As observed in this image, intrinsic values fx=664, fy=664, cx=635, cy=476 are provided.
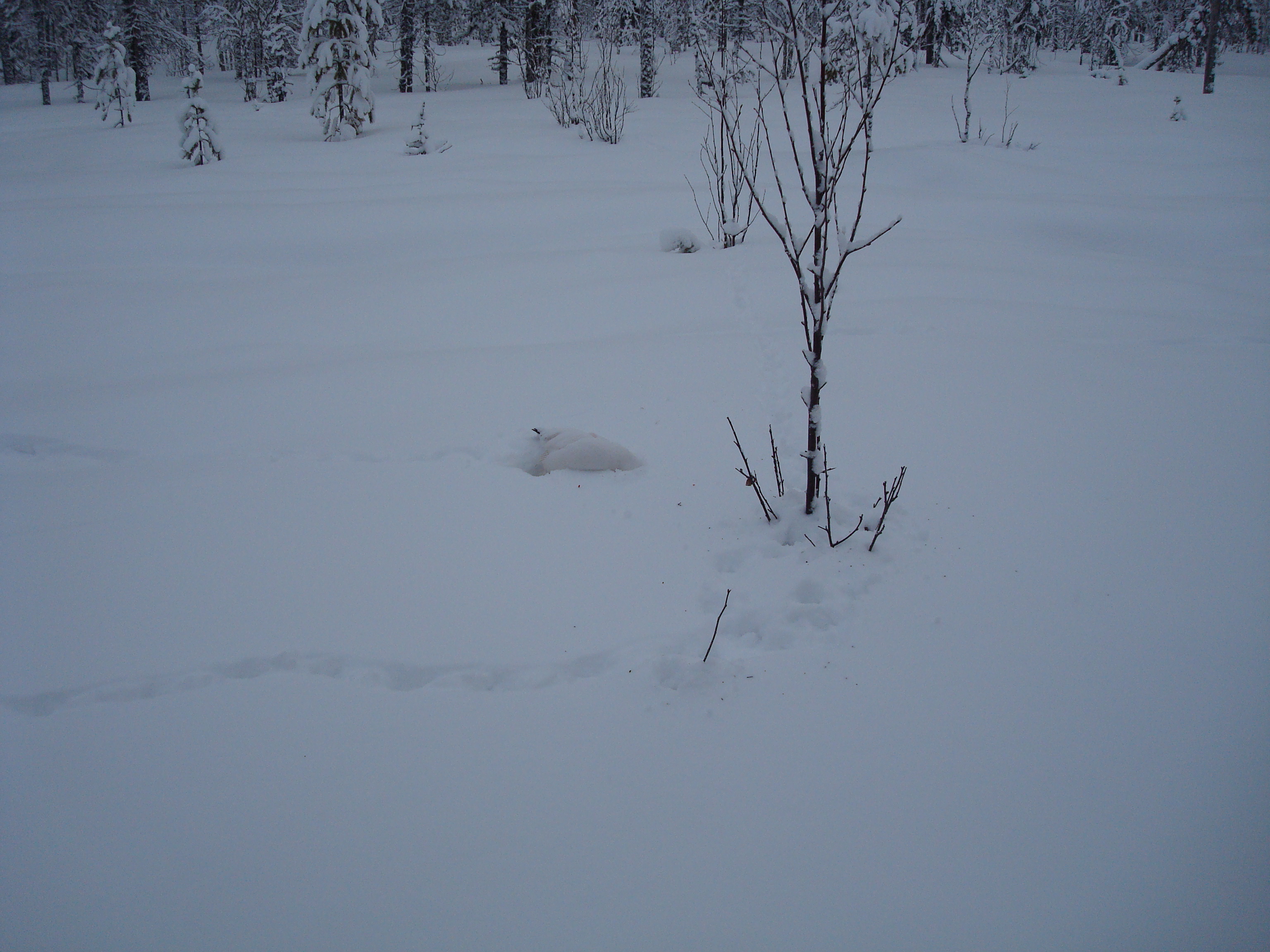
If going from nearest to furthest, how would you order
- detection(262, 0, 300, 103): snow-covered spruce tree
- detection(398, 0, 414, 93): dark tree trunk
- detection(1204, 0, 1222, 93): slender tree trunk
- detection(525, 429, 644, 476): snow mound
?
detection(525, 429, 644, 476): snow mound, detection(1204, 0, 1222, 93): slender tree trunk, detection(398, 0, 414, 93): dark tree trunk, detection(262, 0, 300, 103): snow-covered spruce tree

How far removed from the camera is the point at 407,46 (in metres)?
17.9

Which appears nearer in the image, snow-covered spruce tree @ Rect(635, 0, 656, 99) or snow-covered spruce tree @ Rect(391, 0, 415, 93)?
snow-covered spruce tree @ Rect(635, 0, 656, 99)

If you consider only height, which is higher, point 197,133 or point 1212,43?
point 1212,43

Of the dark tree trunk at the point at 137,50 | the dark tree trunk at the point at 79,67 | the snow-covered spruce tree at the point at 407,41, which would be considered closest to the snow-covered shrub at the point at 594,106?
the snow-covered spruce tree at the point at 407,41

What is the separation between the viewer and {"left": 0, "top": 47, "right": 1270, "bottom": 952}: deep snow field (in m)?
1.41

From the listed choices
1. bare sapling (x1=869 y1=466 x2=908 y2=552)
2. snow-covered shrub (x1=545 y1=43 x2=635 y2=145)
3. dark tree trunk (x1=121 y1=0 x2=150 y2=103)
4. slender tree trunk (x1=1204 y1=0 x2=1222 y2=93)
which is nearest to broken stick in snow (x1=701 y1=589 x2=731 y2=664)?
bare sapling (x1=869 y1=466 x2=908 y2=552)

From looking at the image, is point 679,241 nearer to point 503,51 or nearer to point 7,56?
point 503,51

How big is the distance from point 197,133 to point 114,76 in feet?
24.3

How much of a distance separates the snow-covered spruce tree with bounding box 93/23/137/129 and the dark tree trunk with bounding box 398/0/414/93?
20.4ft

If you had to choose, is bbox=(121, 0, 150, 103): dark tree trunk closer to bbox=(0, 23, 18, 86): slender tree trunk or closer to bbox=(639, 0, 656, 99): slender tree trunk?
bbox=(0, 23, 18, 86): slender tree trunk

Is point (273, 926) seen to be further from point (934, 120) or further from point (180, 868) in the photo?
point (934, 120)

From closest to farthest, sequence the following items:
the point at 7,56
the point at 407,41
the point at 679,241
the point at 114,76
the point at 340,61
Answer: the point at 679,241 < the point at 340,61 < the point at 114,76 < the point at 407,41 < the point at 7,56

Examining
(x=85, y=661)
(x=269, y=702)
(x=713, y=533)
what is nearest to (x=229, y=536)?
(x=85, y=661)

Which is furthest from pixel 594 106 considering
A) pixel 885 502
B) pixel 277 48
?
pixel 277 48
